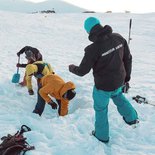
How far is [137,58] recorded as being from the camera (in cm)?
1539

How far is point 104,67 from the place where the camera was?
5.04m

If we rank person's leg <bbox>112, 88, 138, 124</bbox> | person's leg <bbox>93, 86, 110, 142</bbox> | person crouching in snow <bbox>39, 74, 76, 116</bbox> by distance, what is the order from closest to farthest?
person's leg <bbox>93, 86, 110, 142</bbox> < person's leg <bbox>112, 88, 138, 124</bbox> < person crouching in snow <bbox>39, 74, 76, 116</bbox>

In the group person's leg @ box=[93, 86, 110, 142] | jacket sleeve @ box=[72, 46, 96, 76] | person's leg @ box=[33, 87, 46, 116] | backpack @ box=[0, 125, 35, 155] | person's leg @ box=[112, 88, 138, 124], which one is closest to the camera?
backpack @ box=[0, 125, 35, 155]

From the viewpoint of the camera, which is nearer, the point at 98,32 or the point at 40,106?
the point at 98,32

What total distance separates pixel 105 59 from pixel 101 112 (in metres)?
0.87

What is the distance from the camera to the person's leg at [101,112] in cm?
521

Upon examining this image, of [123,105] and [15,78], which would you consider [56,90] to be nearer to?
[123,105]

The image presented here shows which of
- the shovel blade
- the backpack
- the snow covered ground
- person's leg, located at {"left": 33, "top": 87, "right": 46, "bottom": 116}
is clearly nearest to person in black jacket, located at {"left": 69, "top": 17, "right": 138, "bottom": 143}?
the snow covered ground

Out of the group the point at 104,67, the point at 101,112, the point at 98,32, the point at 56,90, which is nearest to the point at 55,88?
the point at 56,90

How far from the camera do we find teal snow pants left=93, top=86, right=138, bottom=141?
5.23 m

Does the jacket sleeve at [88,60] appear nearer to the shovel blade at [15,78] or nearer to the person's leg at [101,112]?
the person's leg at [101,112]

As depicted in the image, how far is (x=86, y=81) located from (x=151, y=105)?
2.93 meters

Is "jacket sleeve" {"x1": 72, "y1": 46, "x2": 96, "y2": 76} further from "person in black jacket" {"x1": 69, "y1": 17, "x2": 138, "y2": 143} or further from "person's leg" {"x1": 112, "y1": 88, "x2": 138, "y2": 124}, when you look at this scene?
"person's leg" {"x1": 112, "y1": 88, "x2": 138, "y2": 124}

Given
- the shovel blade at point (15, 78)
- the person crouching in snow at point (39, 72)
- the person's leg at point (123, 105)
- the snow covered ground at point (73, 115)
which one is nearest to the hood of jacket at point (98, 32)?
the person's leg at point (123, 105)
